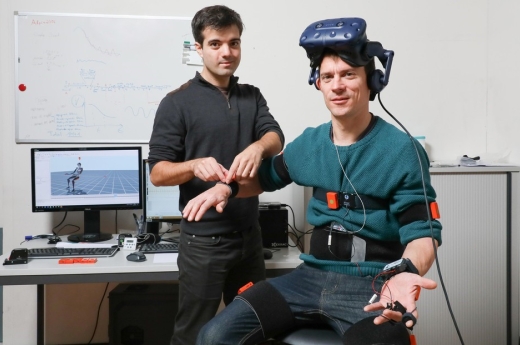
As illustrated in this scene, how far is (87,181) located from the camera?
8.67ft

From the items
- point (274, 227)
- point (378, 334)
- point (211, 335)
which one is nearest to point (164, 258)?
point (274, 227)

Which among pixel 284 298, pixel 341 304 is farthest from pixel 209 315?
pixel 341 304

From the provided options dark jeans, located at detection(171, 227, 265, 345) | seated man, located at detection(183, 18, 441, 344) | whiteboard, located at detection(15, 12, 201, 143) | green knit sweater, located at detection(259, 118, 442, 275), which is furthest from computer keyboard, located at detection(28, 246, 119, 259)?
green knit sweater, located at detection(259, 118, 442, 275)

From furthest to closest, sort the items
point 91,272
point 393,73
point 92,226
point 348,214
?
point 393,73 → point 92,226 → point 91,272 → point 348,214

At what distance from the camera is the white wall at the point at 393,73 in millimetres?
2863

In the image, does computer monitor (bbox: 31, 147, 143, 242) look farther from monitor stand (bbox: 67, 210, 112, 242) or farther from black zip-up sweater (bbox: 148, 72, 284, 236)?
black zip-up sweater (bbox: 148, 72, 284, 236)

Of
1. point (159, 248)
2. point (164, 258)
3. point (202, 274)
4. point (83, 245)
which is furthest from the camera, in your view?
point (83, 245)

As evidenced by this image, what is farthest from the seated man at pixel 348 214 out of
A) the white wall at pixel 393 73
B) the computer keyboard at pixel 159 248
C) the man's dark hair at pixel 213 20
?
the white wall at pixel 393 73

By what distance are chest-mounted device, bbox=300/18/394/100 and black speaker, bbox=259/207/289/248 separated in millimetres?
1254

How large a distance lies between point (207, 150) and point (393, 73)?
160cm

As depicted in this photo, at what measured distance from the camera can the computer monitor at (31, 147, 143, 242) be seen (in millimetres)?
2617

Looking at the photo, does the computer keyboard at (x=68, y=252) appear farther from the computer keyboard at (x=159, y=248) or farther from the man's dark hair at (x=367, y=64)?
the man's dark hair at (x=367, y=64)

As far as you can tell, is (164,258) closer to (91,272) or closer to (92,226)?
(91,272)

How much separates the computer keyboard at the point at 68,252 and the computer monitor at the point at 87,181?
9.3 inches
